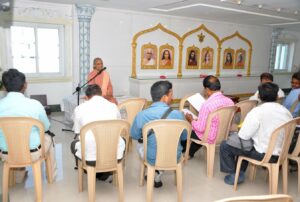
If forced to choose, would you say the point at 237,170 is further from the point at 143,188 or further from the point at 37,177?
the point at 37,177

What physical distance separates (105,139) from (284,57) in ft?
33.6

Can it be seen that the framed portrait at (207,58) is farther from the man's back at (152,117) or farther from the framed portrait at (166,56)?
the man's back at (152,117)

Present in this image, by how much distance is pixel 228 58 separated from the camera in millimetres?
8547

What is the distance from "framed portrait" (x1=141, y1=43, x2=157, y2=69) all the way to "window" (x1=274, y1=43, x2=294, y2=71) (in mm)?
5811

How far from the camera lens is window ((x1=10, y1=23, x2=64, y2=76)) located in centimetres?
538

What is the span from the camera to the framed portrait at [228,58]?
845 centimetres

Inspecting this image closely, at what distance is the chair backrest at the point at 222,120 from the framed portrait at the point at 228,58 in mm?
5864

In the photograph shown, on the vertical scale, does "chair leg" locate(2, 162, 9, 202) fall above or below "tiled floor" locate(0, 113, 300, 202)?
above

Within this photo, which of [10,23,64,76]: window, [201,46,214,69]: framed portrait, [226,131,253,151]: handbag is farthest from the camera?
[201,46,214,69]: framed portrait

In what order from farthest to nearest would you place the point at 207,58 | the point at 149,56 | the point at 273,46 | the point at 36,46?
the point at 273,46 → the point at 207,58 → the point at 149,56 → the point at 36,46

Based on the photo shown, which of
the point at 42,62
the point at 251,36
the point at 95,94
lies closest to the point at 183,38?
the point at 251,36

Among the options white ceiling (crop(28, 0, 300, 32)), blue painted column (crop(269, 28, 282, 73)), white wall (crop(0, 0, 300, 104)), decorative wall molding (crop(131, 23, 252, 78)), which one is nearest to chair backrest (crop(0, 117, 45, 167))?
white wall (crop(0, 0, 300, 104))

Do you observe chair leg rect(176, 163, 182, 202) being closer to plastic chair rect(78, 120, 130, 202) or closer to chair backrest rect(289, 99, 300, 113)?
plastic chair rect(78, 120, 130, 202)

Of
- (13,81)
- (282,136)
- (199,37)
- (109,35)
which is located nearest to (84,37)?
(109,35)
